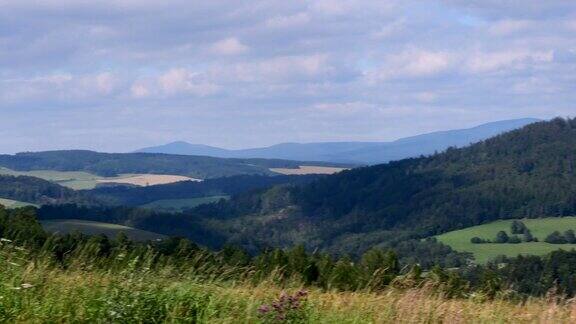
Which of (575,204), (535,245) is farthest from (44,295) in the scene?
(575,204)

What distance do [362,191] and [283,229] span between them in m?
27.1

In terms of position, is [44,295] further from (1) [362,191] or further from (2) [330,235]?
(1) [362,191]

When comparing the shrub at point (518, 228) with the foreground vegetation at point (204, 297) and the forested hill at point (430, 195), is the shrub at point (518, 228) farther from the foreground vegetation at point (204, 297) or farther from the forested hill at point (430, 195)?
the foreground vegetation at point (204, 297)

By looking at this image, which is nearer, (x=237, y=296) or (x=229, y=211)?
(x=237, y=296)

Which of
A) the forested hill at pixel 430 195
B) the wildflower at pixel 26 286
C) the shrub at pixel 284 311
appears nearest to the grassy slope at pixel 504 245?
the forested hill at pixel 430 195

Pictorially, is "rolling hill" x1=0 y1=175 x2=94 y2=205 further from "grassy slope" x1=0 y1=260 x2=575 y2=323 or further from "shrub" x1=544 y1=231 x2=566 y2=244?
"grassy slope" x1=0 y1=260 x2=575 y2=323

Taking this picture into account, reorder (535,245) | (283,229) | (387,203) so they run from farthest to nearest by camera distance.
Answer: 1. (387,203)
2. (283,229)
3. (535,245)

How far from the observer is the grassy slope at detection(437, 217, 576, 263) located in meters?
76.9

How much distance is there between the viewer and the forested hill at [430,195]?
427 feet

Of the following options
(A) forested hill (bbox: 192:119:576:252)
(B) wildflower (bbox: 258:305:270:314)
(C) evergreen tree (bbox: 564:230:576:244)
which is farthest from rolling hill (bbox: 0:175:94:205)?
(B) wildflower (bbox: 258:305:270:314)

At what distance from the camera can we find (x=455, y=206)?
5522 inches

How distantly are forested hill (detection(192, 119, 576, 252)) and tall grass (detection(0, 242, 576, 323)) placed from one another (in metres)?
112

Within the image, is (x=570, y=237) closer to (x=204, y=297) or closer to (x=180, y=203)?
(x=204, y=297)

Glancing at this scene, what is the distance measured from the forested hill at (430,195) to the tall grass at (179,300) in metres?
112
